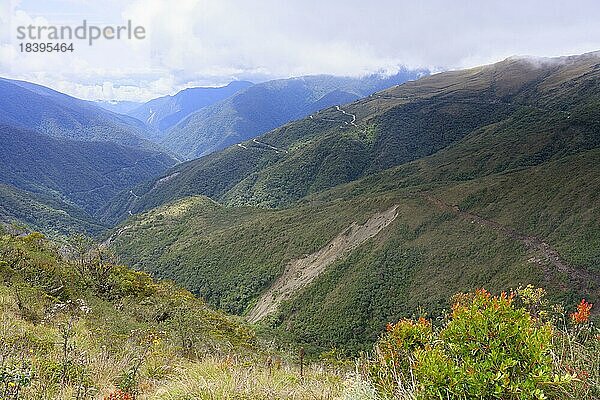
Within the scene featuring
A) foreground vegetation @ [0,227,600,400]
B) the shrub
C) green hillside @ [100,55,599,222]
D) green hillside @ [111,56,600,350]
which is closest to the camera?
the shrub

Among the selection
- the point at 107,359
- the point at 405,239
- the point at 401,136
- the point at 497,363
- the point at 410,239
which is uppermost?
the point at 497,363

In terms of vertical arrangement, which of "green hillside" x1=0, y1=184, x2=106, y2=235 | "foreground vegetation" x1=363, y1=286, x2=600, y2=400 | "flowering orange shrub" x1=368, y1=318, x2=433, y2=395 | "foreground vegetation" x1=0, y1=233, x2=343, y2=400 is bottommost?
"green hillside" x1=0, y1=184, x2=106, y2=235

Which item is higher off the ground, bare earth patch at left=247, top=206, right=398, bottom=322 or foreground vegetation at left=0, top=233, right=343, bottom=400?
foreground vegetation at left=0, top=233, right=343, bottom=400

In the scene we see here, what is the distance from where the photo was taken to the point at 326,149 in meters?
174

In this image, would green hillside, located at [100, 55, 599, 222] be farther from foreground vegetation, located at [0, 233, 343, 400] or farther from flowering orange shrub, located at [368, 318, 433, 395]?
flowering orange shrub, located at [368, 318, 433, 395]

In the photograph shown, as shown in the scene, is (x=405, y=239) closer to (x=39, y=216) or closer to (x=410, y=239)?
(x=410, y=239)

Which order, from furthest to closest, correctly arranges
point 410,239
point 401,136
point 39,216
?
1. point 39,216
2. point 401,136
3. point 410,239

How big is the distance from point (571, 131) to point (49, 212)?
207 metres

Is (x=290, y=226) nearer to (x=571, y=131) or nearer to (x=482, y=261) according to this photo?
(x=482, y=261)

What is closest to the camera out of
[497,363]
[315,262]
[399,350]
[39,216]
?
[497,363]

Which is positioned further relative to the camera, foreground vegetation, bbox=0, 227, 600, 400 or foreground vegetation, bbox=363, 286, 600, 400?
foreground vegetation, bbox=0, 227, 600, 400

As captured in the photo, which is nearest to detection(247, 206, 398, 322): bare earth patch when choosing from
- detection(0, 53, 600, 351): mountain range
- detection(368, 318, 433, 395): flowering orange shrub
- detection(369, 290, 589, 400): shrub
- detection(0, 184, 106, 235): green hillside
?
detection(0, 53, 600, 351): mountain range

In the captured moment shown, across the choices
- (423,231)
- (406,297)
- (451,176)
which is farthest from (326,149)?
(406,297)

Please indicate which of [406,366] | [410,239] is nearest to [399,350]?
[406,366]
